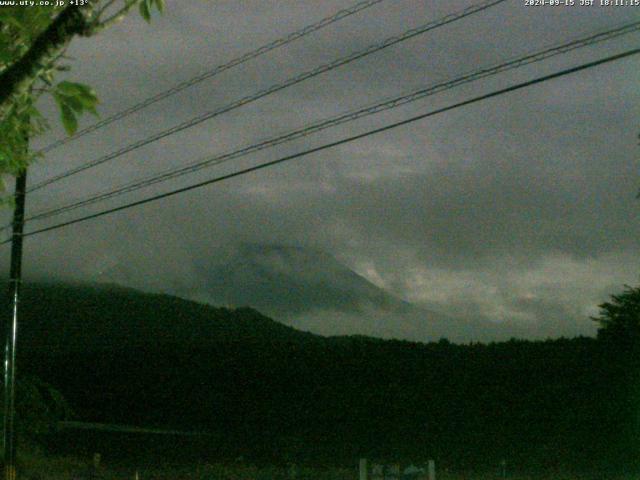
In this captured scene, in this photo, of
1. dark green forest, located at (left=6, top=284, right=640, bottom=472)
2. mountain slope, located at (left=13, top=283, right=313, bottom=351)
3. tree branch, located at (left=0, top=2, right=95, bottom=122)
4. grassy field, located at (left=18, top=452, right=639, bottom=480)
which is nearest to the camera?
tree branch, located at (left=0, top=2, right=95, bottom=122)

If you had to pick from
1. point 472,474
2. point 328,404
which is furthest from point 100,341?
point 472,474

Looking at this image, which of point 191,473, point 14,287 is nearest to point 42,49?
point 14,287

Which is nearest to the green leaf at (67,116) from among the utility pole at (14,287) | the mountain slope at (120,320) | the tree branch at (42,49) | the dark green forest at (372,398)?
the tree branch at (42,49)

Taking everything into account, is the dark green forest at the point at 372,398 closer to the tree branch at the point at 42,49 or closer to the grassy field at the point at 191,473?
the grassy field at the point at 191,473

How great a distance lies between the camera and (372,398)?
20.7m

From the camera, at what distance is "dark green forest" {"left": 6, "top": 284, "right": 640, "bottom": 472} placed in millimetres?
17641

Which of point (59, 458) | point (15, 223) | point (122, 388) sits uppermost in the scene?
point (15, 223)

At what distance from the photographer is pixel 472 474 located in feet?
57.4

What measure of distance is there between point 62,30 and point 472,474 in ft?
48.7

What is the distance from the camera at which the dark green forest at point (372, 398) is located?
17641 millimetres

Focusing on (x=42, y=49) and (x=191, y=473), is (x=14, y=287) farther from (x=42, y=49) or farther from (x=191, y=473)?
(x=42, y=49)

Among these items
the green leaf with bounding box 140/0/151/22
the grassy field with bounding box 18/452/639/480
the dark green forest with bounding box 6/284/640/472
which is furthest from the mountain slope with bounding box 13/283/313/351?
the green leaf with bounding box 140/0/151/22

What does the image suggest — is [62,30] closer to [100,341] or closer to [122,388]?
[122,388]

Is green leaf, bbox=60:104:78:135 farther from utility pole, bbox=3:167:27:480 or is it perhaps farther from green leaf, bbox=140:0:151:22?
utility pole, bbox=3:167:27:480
